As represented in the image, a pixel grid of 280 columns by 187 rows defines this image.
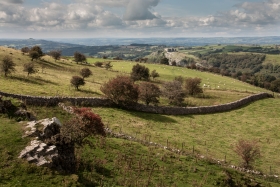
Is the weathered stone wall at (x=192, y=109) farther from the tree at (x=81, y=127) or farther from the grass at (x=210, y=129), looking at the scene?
the tree at (x=81, y=127)

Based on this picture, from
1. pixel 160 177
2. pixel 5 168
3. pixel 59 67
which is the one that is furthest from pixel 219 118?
pixel 59 67

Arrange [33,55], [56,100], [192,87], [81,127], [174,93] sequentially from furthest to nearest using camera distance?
[33,55], [192,87], [174,93], [56,100], [81,127]

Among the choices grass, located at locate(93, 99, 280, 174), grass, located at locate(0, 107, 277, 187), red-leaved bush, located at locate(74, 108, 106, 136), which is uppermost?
red-leaved bush, located at locate(74, 108, 106, 136)

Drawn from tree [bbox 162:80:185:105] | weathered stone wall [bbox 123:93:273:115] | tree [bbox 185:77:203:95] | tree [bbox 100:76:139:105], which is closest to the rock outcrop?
tree [bbox 100:76:139:105]

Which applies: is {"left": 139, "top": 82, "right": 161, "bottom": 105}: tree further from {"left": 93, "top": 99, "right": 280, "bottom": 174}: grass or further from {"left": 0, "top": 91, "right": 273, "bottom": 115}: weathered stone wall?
{"left": 93, "top": 99, "right": 280, "bottom": 174}: grass

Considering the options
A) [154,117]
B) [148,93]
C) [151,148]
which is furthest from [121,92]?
[151,148]

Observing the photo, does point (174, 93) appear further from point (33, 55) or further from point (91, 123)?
point (33, 55)

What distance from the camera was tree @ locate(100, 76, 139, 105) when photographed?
4984 cm

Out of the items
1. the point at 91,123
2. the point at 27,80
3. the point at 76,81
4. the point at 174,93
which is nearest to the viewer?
the point at 91,123

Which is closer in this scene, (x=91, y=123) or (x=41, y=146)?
(x=41, y=146)

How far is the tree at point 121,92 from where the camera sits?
1962 inches

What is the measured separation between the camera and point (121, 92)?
5009cm

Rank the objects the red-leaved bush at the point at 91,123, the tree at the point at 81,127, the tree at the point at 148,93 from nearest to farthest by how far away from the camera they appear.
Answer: the tree at the point at 81,127 < the red-leaved bush at the point at 91,123 < the tree at the point at 148,93

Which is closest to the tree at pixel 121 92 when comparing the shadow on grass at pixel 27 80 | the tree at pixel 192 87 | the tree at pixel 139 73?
the shadow on grass at pixel 27 80
